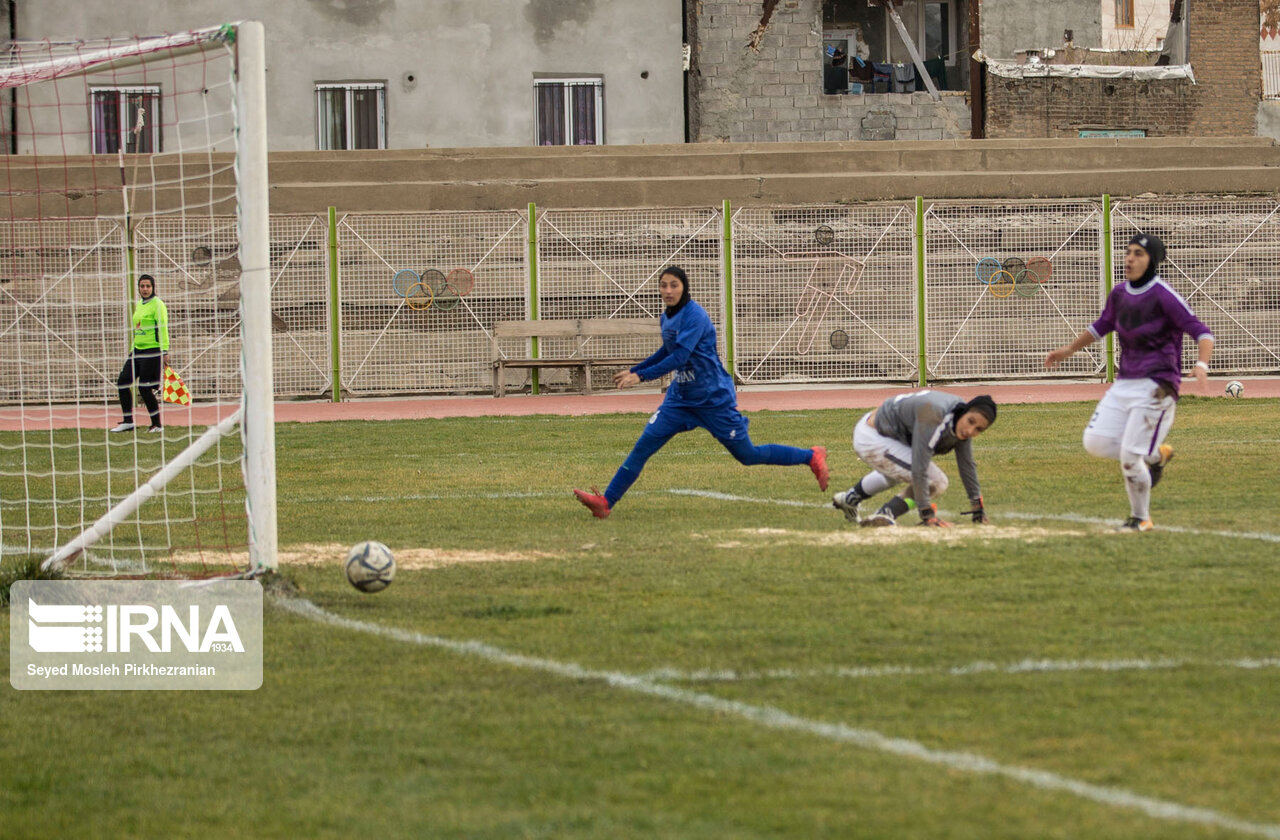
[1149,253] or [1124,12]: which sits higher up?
[1124,12]

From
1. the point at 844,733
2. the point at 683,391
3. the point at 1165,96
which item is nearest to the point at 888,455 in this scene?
the point at 683,391

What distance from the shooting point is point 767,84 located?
3691cm

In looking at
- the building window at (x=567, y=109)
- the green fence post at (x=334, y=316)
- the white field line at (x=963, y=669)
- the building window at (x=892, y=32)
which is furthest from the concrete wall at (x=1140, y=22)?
the white field line at (x=963, y=669)

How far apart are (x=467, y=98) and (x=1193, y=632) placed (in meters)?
30.3

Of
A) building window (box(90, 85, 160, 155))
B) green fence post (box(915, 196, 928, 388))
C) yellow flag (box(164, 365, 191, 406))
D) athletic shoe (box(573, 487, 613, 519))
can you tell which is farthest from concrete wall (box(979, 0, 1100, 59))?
athletic shoe (box(573, 487, 613, 519))

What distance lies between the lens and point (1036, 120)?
37.4 metres

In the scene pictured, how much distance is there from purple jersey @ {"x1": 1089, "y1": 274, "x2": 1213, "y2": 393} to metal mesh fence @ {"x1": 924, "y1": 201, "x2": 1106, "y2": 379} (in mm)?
16945

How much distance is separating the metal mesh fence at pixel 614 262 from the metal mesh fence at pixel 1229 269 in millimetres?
6919

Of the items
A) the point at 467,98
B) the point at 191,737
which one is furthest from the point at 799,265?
the point at 191,737

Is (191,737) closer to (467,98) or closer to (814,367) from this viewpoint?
(814,367)

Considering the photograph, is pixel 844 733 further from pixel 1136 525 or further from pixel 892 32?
pixel 892 32

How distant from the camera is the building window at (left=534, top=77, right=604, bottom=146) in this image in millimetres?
35125

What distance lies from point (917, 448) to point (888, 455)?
20.1 inches

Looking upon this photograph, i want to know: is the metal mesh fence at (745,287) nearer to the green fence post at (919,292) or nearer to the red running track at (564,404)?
the green fence post at (919,292)
